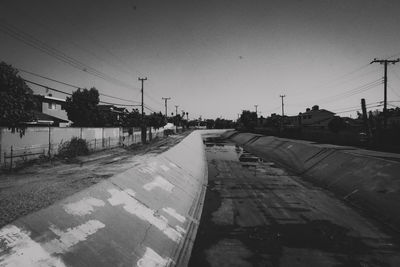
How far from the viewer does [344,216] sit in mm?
10266

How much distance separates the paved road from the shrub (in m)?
14.9

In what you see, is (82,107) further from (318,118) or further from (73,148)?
(318,118)

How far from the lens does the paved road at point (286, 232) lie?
690cm

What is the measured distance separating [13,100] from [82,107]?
73.7 feet

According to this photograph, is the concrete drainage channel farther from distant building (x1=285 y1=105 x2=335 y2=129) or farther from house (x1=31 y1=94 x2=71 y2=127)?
distant building (x1=285 y1=105 x2=335 y2=129)

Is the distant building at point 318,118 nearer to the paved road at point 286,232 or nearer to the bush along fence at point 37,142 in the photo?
the bush along fence at point 37,142

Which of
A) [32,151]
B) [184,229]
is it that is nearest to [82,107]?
[32,151]

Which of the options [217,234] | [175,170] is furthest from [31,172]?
[217,234]

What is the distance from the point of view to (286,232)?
8.58m

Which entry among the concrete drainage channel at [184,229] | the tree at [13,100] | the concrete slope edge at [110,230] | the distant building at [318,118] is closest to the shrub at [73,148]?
the tree at [13,100]

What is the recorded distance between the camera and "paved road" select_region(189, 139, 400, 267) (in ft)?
22.6

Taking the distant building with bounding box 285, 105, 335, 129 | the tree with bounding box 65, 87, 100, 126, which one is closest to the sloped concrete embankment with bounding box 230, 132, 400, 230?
the tree with bounding box 65, 87, 100, 126

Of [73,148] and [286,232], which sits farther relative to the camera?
[73,148]

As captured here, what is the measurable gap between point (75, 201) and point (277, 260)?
5.78 meters
